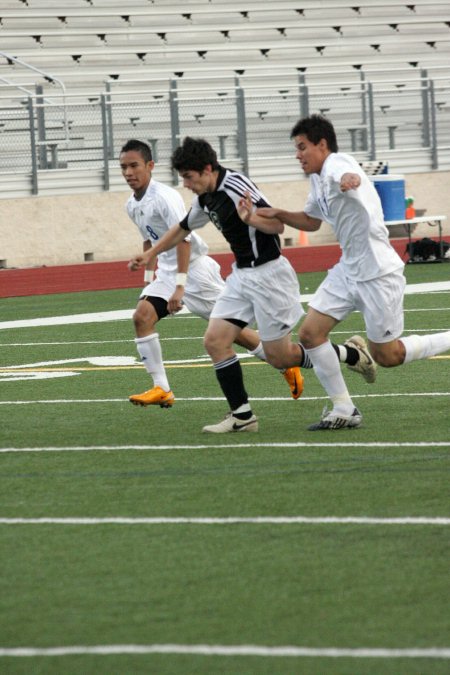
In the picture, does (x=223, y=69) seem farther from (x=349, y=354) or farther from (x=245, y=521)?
(x=245, y=521)

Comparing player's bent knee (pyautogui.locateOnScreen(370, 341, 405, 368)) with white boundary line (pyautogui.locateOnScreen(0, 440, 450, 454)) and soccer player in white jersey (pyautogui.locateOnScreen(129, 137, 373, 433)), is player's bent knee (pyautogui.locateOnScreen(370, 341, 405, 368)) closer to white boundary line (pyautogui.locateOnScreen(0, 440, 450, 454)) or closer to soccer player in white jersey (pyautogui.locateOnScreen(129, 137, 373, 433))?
soccer player in white jersey (pyautogui.locateOnScreen(129, 137, 373, 433))

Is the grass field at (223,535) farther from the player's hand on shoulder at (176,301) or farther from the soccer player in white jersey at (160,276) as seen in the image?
the player's hand on shoulder at (176,301)

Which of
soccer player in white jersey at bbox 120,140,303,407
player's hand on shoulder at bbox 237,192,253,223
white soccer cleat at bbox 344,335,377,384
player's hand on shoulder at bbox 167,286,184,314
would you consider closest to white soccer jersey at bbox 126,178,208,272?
soccer player in white jersey at bbox 120,140,303,407

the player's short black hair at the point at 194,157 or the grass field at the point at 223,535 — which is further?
the player's short black hair at the point at 194,157

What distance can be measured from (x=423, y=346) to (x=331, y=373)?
577 millimetres

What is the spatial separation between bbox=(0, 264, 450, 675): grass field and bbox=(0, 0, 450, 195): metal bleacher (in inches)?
587

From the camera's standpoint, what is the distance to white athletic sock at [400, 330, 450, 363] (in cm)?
819

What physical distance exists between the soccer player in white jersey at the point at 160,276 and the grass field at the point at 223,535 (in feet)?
0.88

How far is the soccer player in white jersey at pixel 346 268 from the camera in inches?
308

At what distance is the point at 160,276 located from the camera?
31.9 feet

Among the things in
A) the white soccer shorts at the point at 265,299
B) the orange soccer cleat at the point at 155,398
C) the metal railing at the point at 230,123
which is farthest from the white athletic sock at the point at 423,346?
the metal railing at the point at 230,123

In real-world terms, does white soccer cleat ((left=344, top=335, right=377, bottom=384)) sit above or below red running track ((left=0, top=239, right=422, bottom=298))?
below

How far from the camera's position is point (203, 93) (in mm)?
27062

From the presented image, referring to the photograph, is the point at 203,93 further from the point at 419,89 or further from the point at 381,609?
the point at 381,609
